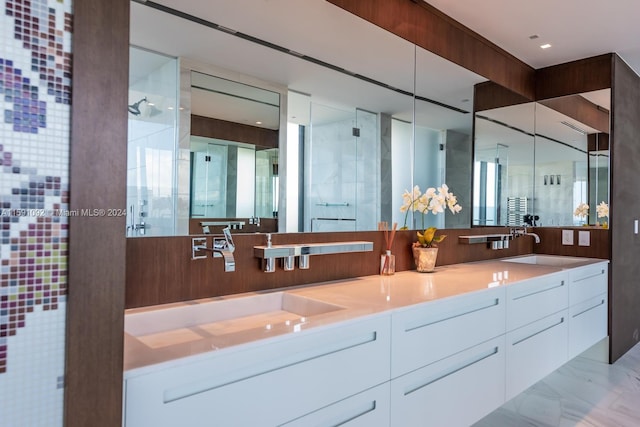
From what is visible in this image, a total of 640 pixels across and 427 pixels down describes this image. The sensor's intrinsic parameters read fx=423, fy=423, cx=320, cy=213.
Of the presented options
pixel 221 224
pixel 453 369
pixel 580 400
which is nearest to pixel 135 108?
pixel 221 224

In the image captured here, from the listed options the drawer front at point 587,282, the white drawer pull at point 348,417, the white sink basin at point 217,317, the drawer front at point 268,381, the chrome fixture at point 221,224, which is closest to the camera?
the drawer front at point 268,381

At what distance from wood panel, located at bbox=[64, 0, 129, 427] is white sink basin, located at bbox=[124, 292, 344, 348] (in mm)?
457

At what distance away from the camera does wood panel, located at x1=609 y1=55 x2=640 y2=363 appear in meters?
3.35

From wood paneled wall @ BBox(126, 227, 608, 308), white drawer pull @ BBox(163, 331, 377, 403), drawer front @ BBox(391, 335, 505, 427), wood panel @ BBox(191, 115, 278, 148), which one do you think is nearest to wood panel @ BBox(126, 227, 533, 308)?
wood paneled wall @ BBox(126, 227, 608, 308)

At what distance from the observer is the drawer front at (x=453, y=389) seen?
1.62 metres

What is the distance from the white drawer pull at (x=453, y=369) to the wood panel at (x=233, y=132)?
115 centimetres

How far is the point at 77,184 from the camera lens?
0.86 metres

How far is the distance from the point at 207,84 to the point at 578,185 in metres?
3.28

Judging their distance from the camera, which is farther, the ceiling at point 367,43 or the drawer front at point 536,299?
the drawer front at point 536,299

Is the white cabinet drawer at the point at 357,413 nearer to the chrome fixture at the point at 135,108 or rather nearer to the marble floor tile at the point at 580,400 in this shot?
the chrome fixture at the point at 135,108

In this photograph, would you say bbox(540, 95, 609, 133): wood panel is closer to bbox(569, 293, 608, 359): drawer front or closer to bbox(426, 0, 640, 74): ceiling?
bbox(426, 0, 640, 74): ceiling

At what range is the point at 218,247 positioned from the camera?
60.4 inches

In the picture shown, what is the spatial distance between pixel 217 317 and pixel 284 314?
0.91 ft

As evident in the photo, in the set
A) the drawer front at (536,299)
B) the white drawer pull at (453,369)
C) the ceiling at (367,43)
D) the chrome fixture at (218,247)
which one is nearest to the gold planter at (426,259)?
the drawer front at (536,299)
